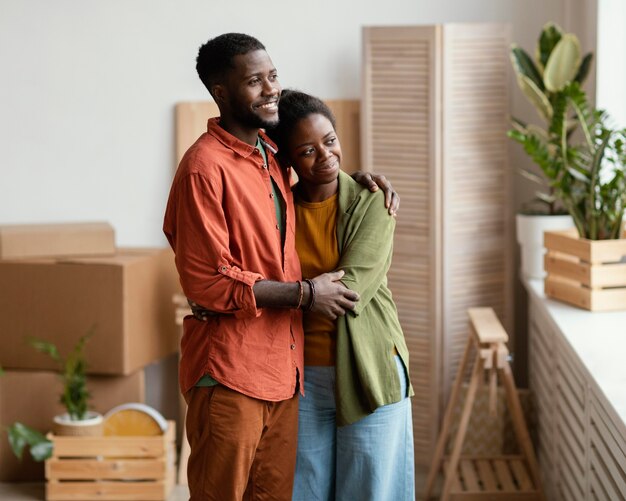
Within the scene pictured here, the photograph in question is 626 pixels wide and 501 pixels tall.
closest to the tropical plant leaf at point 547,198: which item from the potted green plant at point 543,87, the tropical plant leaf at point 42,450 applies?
the potted green plant at point 543,87

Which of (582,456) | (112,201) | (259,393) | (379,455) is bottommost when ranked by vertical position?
(582,456)

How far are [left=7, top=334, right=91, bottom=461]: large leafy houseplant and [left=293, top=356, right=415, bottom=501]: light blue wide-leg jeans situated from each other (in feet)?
5.64

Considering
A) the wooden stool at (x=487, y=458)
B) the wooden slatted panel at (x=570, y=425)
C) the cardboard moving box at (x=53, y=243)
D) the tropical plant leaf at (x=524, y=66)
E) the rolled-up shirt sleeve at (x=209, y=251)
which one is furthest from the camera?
the cardboard moving box at (x=53, y=243)

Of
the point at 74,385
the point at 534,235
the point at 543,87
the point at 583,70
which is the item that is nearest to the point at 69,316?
the point at 74,385

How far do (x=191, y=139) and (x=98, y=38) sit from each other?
1.89 feet

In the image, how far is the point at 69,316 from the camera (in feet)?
12.5

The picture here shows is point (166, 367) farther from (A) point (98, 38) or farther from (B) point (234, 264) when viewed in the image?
(B) point (234, 264)

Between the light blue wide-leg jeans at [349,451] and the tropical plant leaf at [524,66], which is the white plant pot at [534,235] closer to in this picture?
the tropical plant leaf at [524,66]

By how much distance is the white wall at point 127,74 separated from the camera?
13.2ft

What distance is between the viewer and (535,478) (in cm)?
342

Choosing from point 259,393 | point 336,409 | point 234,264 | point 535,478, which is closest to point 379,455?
point 336,409

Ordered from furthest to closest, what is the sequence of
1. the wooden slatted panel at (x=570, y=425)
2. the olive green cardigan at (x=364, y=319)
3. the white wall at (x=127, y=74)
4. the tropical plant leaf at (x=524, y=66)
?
1. the white wall at (x=127, y=74)
2. the tropical plant leaf at (x=524, y=66)
3. the wooden slatted panel at (x=570, y=425)
4. the olive green cardigan at (x=364, y=319)

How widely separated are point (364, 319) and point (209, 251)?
0.40 m

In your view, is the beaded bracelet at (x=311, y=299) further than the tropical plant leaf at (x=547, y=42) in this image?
No
